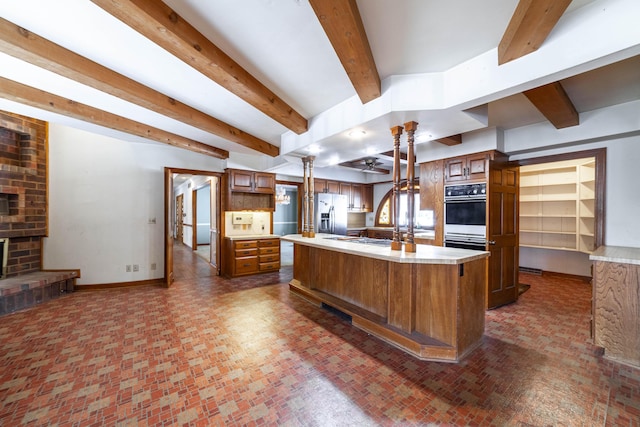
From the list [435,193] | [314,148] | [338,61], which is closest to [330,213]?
[435,193]

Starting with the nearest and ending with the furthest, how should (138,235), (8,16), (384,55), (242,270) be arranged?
(8,16)
(384,55)
(138,235)
(242,270)

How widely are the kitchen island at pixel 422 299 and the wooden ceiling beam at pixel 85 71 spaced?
241 cm

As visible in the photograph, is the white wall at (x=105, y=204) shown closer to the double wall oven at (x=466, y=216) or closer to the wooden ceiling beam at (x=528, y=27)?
the double wall oven at (x=466, y=216)

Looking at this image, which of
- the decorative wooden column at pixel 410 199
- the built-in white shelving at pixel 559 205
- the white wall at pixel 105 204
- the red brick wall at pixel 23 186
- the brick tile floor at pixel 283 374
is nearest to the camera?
the brick tile floor at pixel 283 374

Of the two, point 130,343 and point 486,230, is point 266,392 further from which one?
point 486,230

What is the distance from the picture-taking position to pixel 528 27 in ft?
5.08

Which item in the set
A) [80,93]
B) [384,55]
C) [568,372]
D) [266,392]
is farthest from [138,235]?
[568,372]

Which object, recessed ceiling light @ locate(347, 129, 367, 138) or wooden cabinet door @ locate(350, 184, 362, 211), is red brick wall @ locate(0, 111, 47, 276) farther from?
wooden cabinet door @ locate(350, 184, 362, 211)

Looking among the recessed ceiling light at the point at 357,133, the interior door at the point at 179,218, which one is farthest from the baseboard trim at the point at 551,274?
the interior door at the point at 179,218

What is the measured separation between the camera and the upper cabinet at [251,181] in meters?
5.31

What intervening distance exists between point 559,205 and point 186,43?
6965 mm

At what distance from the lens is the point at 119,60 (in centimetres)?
221

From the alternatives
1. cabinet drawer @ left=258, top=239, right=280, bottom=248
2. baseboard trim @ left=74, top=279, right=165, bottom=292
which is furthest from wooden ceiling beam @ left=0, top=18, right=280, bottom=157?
baseboard trim @ left=74, top=279, right=165, bottom=292

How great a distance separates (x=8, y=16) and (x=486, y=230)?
5018 mm
